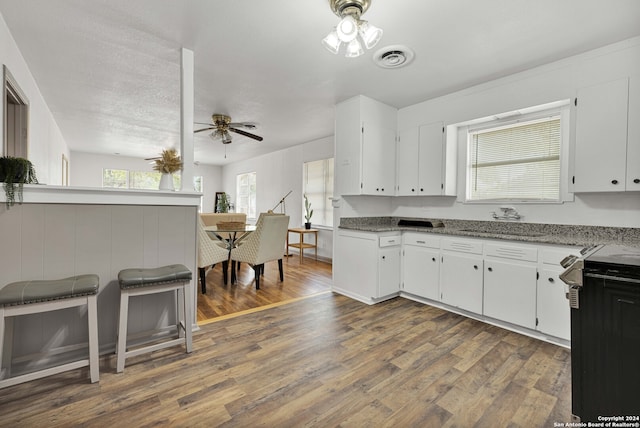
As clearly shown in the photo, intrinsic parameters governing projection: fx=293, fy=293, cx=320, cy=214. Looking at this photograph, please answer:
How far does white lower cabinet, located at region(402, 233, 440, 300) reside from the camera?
321cm

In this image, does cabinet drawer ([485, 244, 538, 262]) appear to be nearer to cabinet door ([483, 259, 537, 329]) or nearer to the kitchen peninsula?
cabinet door ([483, 259, 537, 329])

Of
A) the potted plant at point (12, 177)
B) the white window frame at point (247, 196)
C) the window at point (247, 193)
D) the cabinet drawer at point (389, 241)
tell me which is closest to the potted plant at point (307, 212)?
the white window frame at point (247, 196)

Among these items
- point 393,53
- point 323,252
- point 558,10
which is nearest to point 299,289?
point 323,252

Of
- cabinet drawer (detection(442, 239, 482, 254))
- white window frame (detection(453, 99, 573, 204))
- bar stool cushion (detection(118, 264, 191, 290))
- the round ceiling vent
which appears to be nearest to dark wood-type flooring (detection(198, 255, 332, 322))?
bar stool cushion (detection(118, 264, 191, 290))

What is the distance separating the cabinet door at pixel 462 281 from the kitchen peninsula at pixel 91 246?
99.1 inches

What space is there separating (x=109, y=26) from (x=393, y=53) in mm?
2278

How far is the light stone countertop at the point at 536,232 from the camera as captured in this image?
2402mm

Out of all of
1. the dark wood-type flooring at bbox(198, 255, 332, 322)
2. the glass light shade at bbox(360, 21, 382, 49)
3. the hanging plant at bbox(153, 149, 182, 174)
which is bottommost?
the dark wood-type flooring at bbox(198, 255, 332, 322)

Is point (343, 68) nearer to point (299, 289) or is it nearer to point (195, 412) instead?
point (299, 289)

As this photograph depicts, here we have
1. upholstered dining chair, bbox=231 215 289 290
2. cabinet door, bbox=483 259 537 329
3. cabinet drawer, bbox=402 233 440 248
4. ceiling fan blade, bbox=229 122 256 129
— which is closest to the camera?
cabinet door, bbox=483 259 537 329

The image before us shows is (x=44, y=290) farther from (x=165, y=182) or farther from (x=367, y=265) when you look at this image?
(x=367, y=265)

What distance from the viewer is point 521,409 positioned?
1633 mm

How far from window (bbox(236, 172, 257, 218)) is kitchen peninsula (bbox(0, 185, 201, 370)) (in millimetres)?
5983

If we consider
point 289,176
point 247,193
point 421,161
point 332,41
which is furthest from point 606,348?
point 247,193
